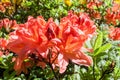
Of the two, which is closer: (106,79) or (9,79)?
(106,79)

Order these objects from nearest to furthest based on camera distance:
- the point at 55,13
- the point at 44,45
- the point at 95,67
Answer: the point at 44,45
the point at 95,67
the point at 55,13

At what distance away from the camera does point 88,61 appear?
184 centimetres

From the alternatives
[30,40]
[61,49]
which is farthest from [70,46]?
[30,40]

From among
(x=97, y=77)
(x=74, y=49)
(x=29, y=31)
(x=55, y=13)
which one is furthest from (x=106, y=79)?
(x=55, y=13)

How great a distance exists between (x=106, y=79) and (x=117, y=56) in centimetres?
20

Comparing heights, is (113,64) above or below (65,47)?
below

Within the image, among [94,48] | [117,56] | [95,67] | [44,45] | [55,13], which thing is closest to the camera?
[44,45]

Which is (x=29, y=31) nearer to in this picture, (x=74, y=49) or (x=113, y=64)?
(x=74, y=49)

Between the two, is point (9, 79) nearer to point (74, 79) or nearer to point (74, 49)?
point (74, 79)

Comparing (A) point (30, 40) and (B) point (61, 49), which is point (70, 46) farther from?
(A) point (30, 40)

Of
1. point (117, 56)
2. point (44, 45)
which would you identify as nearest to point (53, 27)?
point (44, 45)

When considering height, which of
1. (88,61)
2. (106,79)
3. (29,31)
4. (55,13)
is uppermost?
(29,31)

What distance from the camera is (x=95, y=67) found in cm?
215

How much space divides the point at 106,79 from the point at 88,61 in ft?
1.19
